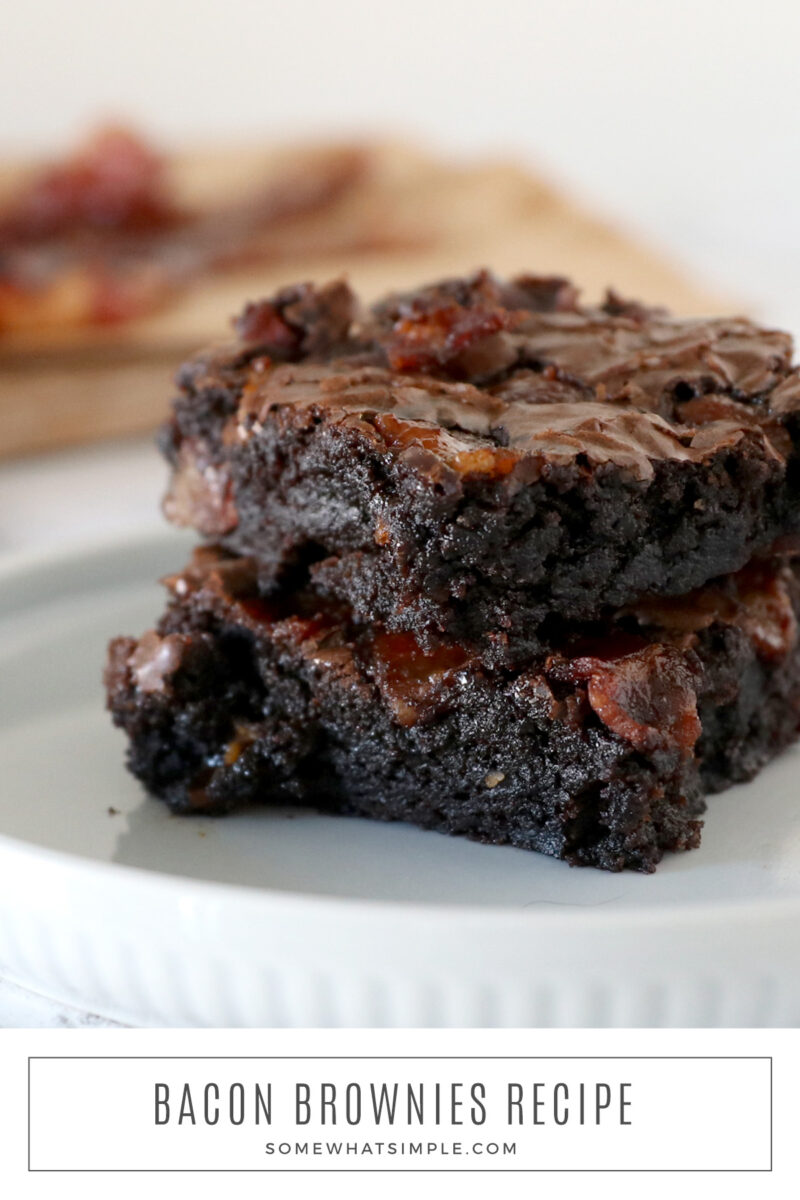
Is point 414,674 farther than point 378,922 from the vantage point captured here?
Yes

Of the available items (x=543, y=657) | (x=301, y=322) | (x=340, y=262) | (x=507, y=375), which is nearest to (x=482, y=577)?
(x=543, y=657)

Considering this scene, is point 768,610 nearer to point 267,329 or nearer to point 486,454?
Result: point 486,454

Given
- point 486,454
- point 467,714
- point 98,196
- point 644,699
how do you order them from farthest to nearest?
point 98,196
point 467,714
point 644,699
point 486,454

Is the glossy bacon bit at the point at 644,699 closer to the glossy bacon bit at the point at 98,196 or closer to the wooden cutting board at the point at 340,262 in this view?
the wooden cutting board at the point at 340,262

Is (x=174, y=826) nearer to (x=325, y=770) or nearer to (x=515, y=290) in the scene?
(x=325, y=770)

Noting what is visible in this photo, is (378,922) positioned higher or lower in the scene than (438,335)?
lower

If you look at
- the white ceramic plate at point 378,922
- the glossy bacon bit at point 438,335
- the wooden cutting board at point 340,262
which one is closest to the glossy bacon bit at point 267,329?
the glossy bacon bit at point 438,335
